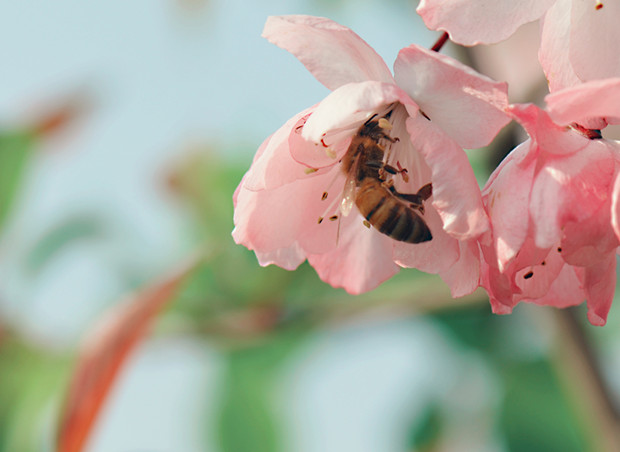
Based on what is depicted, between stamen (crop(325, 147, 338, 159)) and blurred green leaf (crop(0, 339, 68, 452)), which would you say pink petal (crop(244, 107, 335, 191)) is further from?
blurred green leaf (crop(0, 339, 68, 452))

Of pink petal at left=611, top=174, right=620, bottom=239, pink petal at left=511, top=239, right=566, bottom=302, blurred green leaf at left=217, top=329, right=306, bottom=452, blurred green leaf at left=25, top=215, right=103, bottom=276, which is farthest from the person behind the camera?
blurred green leaf at left=25, top=215, right=103, bottom=276

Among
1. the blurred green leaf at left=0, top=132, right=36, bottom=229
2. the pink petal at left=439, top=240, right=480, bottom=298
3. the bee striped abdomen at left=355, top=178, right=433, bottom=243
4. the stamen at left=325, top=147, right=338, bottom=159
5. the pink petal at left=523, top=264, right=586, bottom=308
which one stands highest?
the stamen at left=325, top=147, right=338, bottom=159

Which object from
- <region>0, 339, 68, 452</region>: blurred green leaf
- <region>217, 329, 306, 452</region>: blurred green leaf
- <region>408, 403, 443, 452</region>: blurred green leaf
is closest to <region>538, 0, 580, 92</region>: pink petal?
<region>217, 329, 306, 452</region>: blurred green leaf

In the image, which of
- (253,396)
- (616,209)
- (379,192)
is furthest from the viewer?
(253,396)

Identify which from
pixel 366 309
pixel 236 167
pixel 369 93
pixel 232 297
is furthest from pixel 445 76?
pixel 236 167

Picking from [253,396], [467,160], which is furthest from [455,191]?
[253,396]

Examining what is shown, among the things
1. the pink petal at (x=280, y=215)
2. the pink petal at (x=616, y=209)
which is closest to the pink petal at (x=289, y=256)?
the pink petal at (x=280, y=215)

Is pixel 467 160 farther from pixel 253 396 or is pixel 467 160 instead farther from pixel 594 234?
pixel 253 396

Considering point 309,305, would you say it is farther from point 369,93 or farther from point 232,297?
point 369,93
